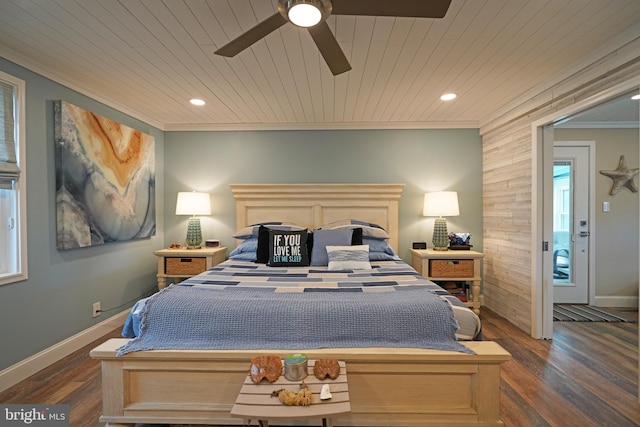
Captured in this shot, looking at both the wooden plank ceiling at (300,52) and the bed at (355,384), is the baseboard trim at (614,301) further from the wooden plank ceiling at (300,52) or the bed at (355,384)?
the bed at (355,384)

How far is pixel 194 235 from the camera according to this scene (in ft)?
12.0

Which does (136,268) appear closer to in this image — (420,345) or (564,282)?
(420,345)

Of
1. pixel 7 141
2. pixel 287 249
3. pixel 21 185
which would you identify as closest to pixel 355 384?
pixel 287 249

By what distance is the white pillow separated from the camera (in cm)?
267

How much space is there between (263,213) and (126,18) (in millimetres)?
2410

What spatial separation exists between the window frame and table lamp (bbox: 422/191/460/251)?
3.64 meters

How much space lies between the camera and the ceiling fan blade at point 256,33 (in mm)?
1520

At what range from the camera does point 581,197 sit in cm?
393

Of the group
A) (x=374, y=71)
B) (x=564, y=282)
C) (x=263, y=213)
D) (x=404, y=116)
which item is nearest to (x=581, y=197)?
(x=564, y=282)

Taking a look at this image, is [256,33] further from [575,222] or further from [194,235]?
[575,222]

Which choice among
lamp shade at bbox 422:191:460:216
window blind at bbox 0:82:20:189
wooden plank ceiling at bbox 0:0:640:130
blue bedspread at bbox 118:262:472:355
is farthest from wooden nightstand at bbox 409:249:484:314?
window blind at bbox 0:82:20:189

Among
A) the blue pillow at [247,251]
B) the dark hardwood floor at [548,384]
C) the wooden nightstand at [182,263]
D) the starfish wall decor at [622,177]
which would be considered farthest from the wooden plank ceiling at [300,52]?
the dark hardwood floor at [548,384]

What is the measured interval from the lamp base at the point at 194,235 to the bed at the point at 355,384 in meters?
2.06

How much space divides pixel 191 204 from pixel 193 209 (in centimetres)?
6
